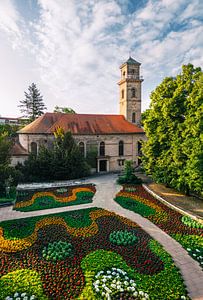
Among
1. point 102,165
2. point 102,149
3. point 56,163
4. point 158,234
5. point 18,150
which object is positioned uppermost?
point 102,149

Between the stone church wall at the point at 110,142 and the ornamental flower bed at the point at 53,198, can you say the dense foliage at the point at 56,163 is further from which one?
the ornamental flower bed at the point at 53,198

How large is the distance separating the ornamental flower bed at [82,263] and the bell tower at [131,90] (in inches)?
950

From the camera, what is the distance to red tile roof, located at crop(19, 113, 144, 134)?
91.0 ft

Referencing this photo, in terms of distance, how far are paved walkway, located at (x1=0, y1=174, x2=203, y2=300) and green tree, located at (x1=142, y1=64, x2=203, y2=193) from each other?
4.99 meters

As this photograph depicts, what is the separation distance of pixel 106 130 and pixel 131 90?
28.3ft

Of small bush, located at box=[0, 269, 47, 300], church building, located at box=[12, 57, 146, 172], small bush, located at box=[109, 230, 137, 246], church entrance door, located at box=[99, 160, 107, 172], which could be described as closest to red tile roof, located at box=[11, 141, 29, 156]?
church building, located at box=[12, 57, 146, 172]

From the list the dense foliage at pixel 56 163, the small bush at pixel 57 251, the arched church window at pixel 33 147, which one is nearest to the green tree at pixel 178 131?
the dense foliage at pixel 56 163

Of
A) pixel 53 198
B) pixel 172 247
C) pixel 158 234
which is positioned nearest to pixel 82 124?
pixel 53 198

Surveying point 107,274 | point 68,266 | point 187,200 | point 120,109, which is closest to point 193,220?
point 187,200

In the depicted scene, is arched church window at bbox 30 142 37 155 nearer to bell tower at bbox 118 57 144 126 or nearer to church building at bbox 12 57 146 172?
church building at bbox 12 57 146 172

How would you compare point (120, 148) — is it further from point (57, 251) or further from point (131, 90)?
point (57, 251)

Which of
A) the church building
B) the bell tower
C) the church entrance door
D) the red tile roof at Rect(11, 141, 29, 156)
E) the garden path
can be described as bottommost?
the garden path

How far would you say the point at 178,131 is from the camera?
642 inches

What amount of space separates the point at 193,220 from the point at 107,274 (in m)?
7.80
